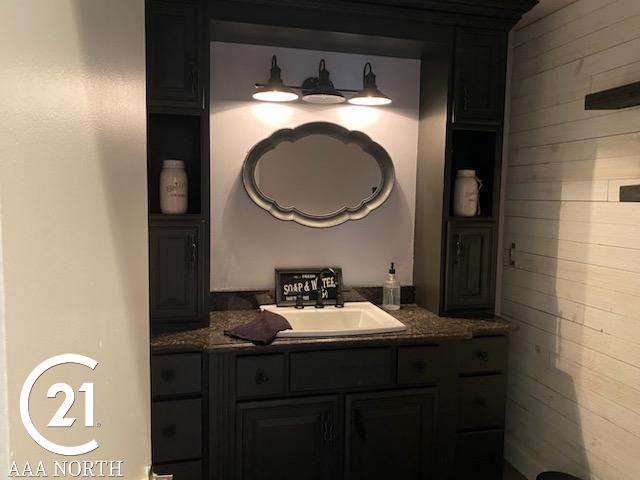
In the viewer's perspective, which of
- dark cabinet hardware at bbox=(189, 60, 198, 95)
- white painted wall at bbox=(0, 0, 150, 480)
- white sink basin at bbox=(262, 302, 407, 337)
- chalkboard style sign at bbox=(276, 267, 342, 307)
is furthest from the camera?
chalkboard style sign at bbox=(276, 267, 342, 307)

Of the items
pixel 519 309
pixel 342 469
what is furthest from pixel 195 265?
pixel 519 309

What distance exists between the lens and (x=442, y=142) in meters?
2.40

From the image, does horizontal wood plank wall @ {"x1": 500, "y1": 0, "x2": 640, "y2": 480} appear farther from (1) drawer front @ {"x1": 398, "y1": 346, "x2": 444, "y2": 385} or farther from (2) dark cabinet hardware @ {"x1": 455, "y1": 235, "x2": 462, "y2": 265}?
(1) drawer front @ {"x1": 398, "y1": 346, "x2": 444, "y2": 385}

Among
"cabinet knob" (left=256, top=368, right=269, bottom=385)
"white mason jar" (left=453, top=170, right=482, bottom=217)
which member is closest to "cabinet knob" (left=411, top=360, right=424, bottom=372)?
"cabinet knob" (left=256, top=368, right=269, bottom=385)

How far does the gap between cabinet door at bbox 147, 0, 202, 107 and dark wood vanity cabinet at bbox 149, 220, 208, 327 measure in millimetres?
544

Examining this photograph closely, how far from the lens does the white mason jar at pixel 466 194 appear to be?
2451mm

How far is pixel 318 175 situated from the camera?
2547 mm

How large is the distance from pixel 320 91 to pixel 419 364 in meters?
1.33

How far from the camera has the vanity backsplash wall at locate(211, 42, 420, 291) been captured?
2.42 metres

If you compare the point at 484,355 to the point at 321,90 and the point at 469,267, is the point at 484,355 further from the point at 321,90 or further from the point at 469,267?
Answer: the point at 321,90

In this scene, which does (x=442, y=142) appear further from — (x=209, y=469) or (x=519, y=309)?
(x=209, y=469)

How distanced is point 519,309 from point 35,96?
263 cm

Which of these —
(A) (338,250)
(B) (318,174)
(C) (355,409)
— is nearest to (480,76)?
(B) (318,174)

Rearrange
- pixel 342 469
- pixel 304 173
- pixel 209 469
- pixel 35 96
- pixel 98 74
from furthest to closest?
1. pixel 304 173
2. pixel 342 469
3. pixel 209 469
4. pixel 98 74
5. pixel 35 96
